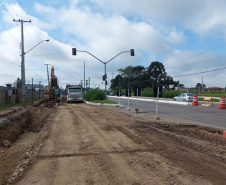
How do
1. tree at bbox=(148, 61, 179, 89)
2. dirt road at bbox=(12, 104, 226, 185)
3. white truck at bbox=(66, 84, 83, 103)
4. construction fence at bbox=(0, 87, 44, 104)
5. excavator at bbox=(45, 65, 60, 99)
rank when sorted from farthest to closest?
tree at bbox=(148, 61, 179, 89), excavator at bbox=(45, 65, 60, 99), white truck at bbox=(66, 84, 83, 103), construction fence at bbox=(0, 87, 44, 104), dirt road at bbox=(12, 104, 226, 185)

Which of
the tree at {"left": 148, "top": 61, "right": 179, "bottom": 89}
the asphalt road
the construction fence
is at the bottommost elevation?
the asphalt road

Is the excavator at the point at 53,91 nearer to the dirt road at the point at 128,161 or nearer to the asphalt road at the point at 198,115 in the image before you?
the asphalt road at the point at 198,115

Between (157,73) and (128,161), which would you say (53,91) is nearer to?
(128,161)

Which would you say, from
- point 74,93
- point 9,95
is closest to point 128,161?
point 9,95

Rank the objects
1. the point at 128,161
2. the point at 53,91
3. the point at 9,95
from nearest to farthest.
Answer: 1. the point at 128,161
2. the point at 9,95
3. the point at 53,91

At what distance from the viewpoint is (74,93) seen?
44906mm

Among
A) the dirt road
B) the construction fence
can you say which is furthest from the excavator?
the dirt road

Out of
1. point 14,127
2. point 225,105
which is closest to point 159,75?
point 225,105

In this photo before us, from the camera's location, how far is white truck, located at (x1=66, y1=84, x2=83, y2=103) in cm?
4478

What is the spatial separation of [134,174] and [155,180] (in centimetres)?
51

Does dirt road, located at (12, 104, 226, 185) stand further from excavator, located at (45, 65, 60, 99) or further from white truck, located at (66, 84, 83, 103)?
excavator, located at (45, 65, 60, 99)

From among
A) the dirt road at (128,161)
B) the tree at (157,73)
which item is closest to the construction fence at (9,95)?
the dirt road at (128,161)

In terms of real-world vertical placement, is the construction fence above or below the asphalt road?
above

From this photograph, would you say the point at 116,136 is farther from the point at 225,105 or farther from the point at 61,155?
the point at 225,105
